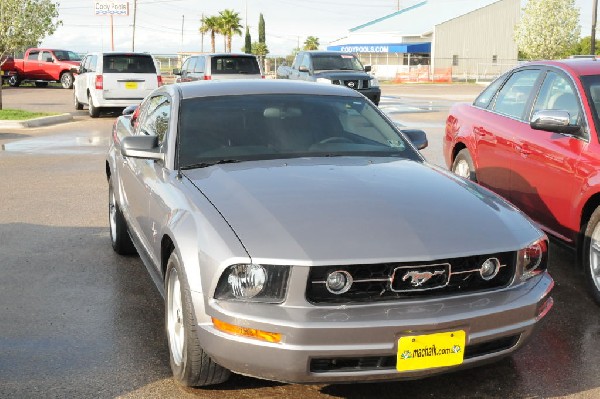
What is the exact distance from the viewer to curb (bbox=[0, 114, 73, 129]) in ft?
60.6

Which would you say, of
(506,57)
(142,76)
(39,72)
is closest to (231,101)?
(142,76)

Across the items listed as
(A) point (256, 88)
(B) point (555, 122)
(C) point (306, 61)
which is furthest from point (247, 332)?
(C) point (306, 61)

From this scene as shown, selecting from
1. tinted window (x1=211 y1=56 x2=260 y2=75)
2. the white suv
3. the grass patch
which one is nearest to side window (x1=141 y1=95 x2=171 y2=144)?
the grass patch

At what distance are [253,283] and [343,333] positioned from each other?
18.3 inches

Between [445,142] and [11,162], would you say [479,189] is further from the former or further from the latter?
[11,162]

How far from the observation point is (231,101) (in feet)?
17.4

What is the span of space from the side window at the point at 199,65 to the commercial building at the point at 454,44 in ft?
134

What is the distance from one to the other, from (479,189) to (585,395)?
49.1 inches

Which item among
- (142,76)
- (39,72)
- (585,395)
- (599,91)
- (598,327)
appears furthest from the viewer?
(39,72)

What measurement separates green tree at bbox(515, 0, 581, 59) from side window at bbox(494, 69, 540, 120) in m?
50.5

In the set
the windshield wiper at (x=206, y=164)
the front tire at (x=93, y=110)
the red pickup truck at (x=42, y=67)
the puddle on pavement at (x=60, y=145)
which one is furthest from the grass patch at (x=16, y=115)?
the red pickup truck at (x=42, y=67)

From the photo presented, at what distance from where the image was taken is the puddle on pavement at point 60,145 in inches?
564

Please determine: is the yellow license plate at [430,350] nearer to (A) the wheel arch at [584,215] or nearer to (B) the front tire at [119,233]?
(A) the wheel arch at [584,215]

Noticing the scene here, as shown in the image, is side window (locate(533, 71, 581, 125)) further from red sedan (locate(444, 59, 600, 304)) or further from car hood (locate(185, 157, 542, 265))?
car hood (locate(185, 157, 542, 265))
